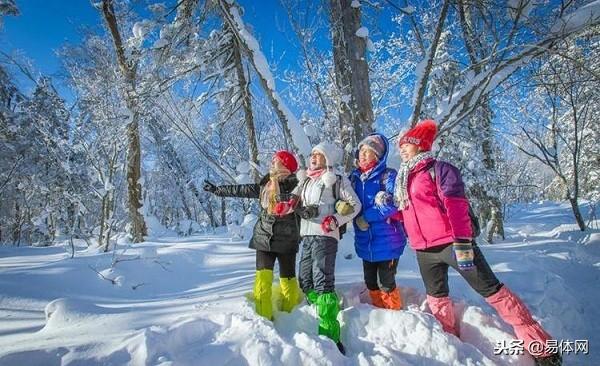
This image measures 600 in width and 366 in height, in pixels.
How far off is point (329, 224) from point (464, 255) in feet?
3.36

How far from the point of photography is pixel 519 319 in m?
2.39

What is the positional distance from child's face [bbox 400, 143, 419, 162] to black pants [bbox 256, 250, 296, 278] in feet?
4.43

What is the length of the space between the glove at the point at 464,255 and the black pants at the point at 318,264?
96cm

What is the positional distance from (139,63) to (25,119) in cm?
1505

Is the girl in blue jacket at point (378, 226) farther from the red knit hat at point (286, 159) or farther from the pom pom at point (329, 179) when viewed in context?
the red knit hat at point (286, 159)

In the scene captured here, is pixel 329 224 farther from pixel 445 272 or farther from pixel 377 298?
pixel 445 272

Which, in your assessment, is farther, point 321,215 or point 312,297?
point 321,215

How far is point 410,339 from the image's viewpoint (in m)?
2.40

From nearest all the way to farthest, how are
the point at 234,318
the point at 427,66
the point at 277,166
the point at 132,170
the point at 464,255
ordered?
the point at 464,255 < the point at 234,318 < the point at 277,166 < the point at 427,66 < the point at 132,170

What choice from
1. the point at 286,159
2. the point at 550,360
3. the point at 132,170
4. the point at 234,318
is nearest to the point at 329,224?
the point at 286,159

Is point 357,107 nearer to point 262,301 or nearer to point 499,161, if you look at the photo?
point 262,301

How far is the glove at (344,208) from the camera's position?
2.76 metres

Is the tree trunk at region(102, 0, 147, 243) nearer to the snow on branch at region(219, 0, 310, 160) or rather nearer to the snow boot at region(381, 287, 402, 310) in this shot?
the snow on branch at region(219, 0, 310, 160)

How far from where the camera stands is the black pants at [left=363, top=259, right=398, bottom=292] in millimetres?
2900
